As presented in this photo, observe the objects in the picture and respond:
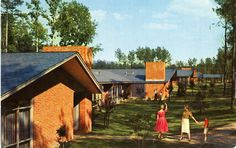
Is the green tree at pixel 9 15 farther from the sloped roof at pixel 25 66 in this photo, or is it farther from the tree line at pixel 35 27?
the sloped roof at pixel 25 66

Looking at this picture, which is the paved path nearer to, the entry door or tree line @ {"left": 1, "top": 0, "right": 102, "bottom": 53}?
the entry door

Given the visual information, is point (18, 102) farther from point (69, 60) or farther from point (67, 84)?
point (67, 84)

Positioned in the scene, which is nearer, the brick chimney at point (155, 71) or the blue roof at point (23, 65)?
the blue roof at point (23, 65)

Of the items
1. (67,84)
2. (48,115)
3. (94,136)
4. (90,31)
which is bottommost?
(94,136)

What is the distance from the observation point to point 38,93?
49.7 ft

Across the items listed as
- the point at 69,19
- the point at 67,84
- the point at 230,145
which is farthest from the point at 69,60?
the point at 69,19

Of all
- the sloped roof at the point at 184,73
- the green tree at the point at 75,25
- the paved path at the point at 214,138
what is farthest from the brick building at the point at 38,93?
the sloped roof at the point at 184,73

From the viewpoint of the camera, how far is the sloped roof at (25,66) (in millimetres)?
11719

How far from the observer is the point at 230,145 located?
16812mm

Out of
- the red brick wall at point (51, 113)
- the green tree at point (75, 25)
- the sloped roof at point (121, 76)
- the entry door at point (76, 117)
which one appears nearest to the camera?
the red brick wall at point (51, 113)

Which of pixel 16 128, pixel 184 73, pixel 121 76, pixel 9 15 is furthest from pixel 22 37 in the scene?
pixel 16 128

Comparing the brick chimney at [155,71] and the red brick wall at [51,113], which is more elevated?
the brick chimney at [155,71]

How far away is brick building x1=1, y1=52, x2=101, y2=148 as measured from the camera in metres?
12.6

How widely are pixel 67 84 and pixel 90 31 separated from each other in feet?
189
